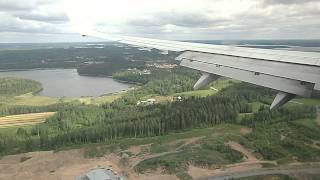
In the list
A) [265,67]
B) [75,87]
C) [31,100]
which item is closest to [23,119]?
[31,100]

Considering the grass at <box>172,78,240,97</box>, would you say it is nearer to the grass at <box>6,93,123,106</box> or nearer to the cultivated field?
the grass at <box>6,93,123,106</box>

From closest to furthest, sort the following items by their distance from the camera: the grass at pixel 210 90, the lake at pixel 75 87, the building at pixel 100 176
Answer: the building at pixel 100 176
the grass at pixel 210 90
the lake at pixel 75 87

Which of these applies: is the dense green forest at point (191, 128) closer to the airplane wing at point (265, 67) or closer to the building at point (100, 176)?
the building at point (100, 176)

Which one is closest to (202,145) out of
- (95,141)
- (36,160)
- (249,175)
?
(249,175)

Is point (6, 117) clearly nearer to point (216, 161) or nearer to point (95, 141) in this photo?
point (95, 141)

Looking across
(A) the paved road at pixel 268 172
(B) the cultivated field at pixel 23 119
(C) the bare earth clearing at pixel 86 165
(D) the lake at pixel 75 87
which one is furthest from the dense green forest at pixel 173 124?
(D) the lake at pixel 75 87
